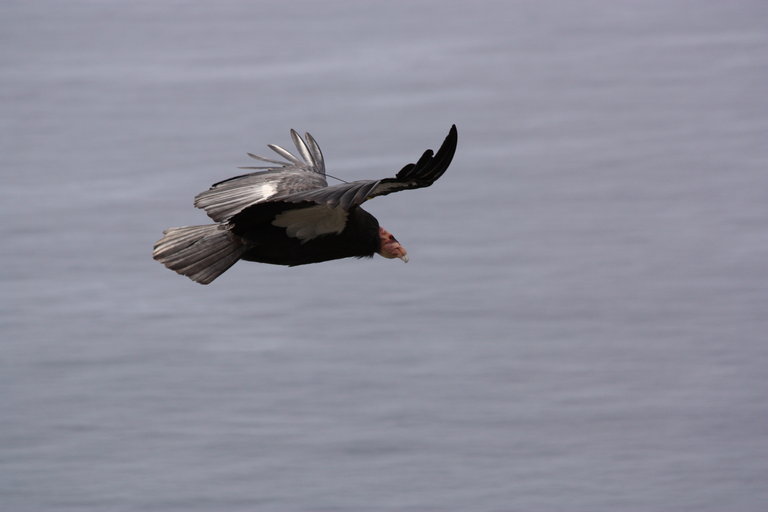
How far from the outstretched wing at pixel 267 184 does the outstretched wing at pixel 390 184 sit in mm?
638

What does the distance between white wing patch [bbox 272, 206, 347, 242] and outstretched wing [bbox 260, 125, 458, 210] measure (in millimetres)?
185

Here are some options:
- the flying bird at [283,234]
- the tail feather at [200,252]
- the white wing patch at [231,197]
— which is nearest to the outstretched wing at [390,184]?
the flying bird at [283,234]

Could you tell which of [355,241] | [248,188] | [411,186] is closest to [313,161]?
[248,188]

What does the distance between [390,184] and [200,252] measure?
3.83 ft

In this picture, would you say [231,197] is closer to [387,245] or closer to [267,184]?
[267,184]

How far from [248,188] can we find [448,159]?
73.0 inches

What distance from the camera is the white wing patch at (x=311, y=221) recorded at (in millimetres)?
8078

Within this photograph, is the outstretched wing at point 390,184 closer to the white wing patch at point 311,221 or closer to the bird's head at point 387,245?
the white wing patch at point 311,221

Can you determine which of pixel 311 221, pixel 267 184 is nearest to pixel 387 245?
pixel 311 221

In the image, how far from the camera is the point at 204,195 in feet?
29.0

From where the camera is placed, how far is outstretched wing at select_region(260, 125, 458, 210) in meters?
7.35

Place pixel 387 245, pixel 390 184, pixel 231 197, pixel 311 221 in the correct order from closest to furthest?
pixel 390 184 → pixel 311 221 → pixel 387 245 → pixel 231 197

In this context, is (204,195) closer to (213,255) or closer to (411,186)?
(213,255)

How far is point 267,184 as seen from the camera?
9227 mm
